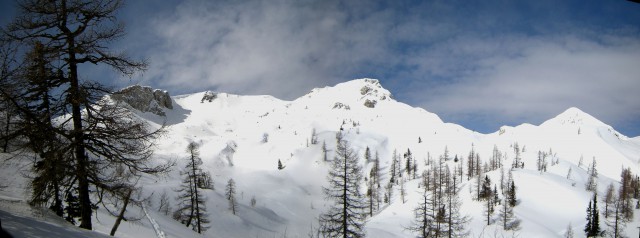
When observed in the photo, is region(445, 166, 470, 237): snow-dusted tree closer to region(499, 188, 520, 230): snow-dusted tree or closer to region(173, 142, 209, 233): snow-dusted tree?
region(499, 188, 520, 230): snow-dusted tree

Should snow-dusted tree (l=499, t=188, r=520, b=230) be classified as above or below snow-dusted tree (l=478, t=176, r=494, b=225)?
below

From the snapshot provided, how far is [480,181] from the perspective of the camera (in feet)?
297

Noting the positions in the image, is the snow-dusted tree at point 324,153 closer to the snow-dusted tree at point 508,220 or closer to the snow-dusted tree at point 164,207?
the snow-dusted tree at point 508,220

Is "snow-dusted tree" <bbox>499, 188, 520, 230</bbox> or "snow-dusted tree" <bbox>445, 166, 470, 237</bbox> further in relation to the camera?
"snow-dusted tree" <bbox>499, 188, 520, 230</bbox>

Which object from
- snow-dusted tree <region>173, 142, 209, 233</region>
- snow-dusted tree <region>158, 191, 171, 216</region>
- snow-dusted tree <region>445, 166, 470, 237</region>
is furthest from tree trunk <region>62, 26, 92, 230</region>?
snow-dusted tree <region>158, 191, 171, 216</region>

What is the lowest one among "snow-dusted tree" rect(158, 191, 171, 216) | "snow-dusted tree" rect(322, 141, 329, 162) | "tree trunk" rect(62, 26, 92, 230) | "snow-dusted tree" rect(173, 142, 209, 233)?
"snow-dusted tree" rect(322, 141, 329, 162)

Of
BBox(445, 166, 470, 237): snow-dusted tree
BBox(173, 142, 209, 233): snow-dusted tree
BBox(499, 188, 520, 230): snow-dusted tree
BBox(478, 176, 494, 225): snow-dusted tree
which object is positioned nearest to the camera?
BBox(173, 142, 209, 233): snow-dusted tree

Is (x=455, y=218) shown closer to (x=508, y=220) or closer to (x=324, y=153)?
(x=508, y=220)

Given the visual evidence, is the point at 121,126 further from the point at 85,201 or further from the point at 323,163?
the point at 323,163

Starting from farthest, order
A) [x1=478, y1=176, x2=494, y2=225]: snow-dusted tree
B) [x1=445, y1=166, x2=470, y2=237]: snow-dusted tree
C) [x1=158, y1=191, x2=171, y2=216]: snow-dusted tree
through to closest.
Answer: [x1=478, y1=176, x2=494, y2=225]: snow-dusted tree → [x1=158, y1=191, x2=171, y2=216]: snow-dusted tree → [x1=445, y1=166, x2=470, y2=237]: snow-dusted tree

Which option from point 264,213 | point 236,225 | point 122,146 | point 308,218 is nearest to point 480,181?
point 308,218

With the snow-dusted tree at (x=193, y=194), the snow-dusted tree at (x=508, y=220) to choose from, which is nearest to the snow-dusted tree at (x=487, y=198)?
the snow-dusted tree at (x=508, y=220)

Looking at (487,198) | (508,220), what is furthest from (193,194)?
(487,198)

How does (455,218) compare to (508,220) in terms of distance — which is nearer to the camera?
(455,218)
